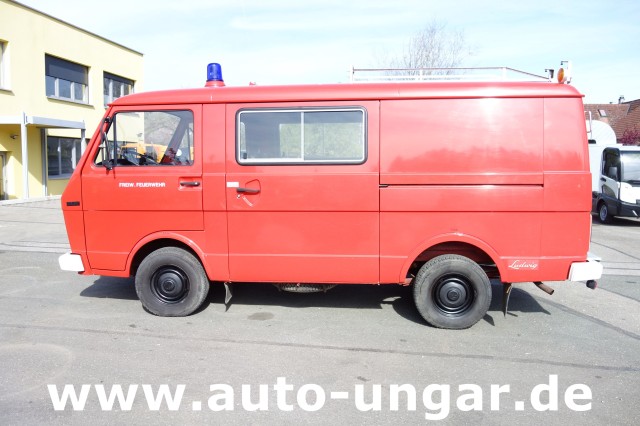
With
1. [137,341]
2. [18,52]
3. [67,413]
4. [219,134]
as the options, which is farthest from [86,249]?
[18,52]

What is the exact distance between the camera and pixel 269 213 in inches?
202

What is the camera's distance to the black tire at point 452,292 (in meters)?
4.98

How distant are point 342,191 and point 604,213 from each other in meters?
13.1

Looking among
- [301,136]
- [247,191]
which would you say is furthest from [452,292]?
[247,191]

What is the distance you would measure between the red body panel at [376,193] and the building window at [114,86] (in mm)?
21284

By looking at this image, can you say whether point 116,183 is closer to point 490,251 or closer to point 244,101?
point 244,101

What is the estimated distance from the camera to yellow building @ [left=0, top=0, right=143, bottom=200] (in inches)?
714

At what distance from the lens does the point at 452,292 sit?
504 cm

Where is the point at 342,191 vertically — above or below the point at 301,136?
below

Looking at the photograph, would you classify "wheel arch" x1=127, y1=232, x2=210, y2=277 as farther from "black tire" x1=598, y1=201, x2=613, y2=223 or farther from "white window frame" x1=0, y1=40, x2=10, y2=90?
"white window frame" x1=0, y1=40, x2=10, y2=90

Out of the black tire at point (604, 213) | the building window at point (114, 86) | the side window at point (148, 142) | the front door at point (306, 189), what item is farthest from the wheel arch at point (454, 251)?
the building window at point (114, 86)

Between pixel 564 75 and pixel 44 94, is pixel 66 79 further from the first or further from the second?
pixel 564 75

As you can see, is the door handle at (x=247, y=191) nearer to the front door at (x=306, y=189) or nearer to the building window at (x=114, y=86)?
the front door at (x=306, y=189)

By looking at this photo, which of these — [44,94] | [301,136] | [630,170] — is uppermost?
[44,94]
